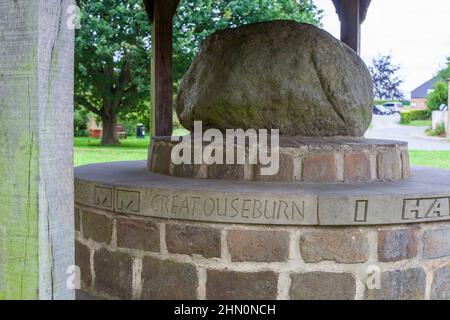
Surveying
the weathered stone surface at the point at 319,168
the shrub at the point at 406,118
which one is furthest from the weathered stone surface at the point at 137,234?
the shrub at the point at 406,118

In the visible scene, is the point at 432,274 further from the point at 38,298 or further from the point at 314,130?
the point at 38,298

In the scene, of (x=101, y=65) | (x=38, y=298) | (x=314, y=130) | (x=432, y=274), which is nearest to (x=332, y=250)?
(x=432, y=274)

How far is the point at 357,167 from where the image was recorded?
3.44m

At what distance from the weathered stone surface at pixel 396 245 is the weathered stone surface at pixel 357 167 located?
571 mm

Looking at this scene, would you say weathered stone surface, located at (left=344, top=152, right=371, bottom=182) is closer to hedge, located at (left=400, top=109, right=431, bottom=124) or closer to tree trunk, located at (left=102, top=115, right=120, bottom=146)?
tree trunk, located at (left=102, top=115, right=120, bottom=146)

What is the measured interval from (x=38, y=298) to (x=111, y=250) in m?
1.55

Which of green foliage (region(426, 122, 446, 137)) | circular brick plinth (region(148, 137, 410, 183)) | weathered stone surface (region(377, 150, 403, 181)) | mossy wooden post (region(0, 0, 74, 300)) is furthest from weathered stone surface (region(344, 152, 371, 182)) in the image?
green foliage (region(426, 122, 446, 137))

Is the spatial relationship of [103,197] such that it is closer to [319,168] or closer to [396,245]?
[319,168]

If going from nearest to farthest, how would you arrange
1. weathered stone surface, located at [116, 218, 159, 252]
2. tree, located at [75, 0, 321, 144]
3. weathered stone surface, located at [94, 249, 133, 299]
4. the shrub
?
1. weathered stone surface, located at [116, 218, 159, 252]
2. weathered stone surface, located at [94, 249, 133, 299]
3. tree, located at [75, 0, 321, 144]
4. the shrub

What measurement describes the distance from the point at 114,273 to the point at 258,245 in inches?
37.8

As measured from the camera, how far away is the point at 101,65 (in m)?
17.9

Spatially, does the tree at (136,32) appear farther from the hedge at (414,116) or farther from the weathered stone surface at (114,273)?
the hedge at (414,116)

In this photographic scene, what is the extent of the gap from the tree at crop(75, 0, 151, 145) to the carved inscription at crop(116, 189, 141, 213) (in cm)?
1366

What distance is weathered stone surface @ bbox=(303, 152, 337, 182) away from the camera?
3.36m
